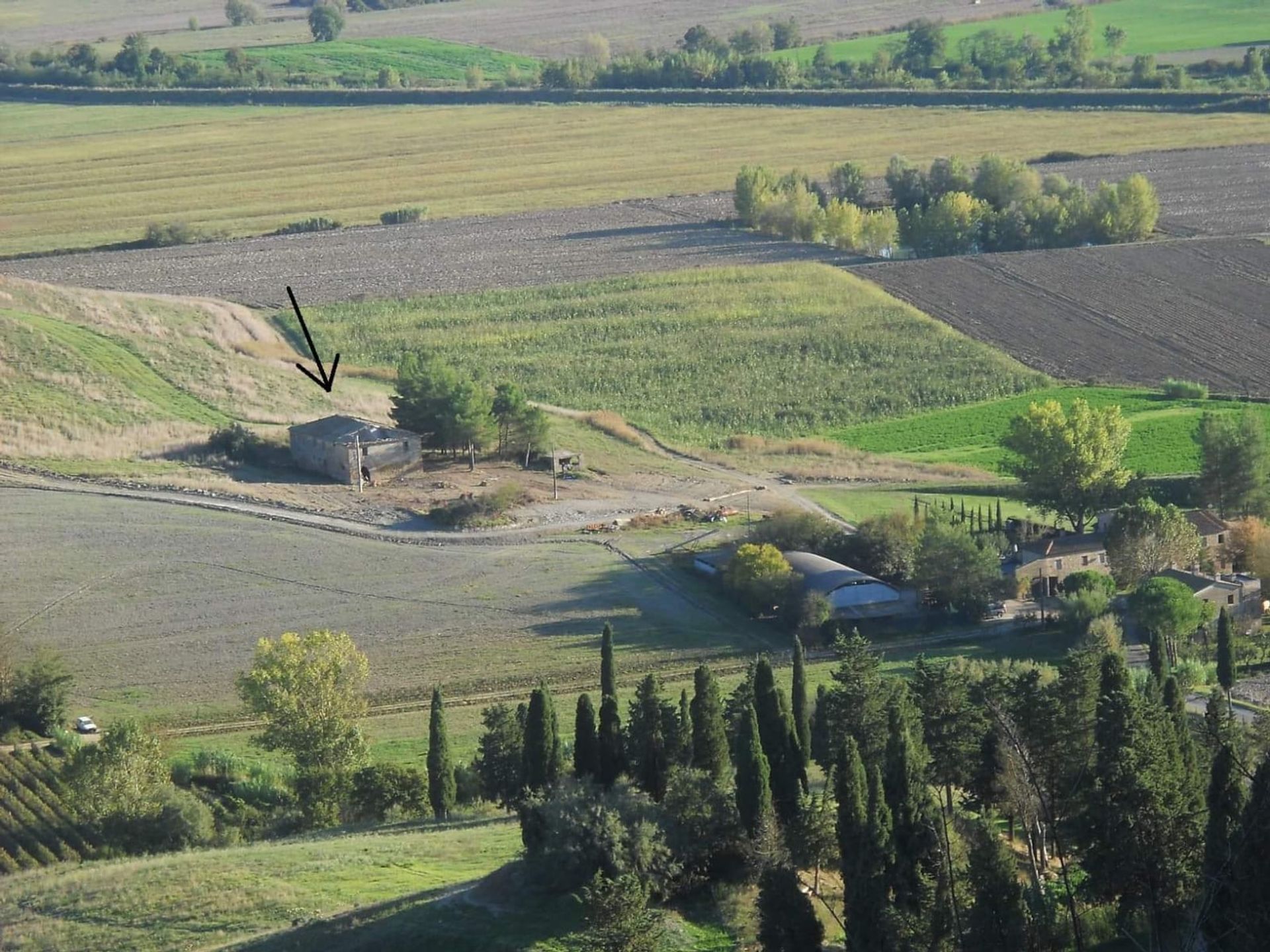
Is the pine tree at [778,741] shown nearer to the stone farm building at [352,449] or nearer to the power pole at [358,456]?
the power pole at [358,456]

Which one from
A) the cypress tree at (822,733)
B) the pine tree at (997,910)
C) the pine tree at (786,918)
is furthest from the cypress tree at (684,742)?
the pine tree at (997,910)

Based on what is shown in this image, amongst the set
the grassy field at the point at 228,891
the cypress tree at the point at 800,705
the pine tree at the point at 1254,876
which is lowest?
the grassy field at the point at 228,891

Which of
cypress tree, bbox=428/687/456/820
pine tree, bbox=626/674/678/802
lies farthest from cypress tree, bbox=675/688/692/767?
cypress tree, bbox=428/687/456/820

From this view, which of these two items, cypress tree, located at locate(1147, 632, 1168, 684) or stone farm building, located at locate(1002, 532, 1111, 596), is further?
stone farm building, located at locate(1002, 532, 1111, 596)

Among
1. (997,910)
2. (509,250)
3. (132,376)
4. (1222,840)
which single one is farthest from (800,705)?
(509,250)

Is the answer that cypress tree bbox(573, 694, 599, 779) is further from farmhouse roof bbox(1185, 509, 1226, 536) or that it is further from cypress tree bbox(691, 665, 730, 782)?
farmhouse roof bbox(1185, 509, 1226, 536)

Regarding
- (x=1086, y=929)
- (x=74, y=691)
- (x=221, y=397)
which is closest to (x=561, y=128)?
(x=221, y=397)
